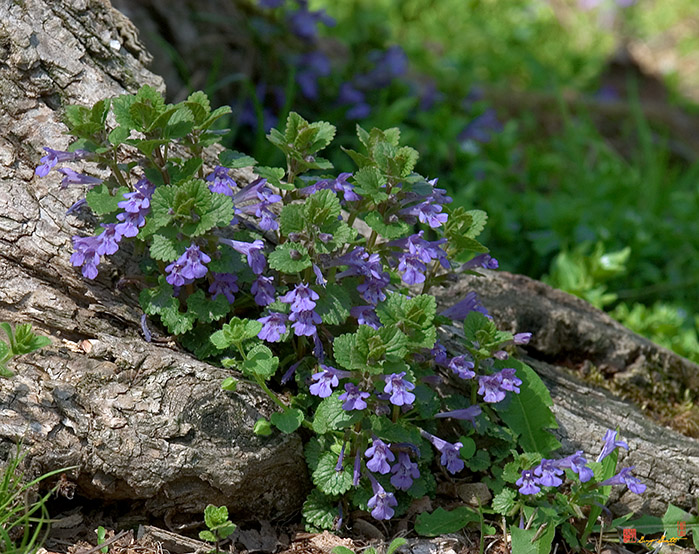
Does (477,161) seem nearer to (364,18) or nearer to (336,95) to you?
(336,95)

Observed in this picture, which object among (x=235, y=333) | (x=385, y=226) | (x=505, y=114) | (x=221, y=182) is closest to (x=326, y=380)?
(x=235, y=333)

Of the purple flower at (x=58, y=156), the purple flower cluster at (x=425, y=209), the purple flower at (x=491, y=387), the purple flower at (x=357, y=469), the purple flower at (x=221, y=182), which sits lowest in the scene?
the purple flower at (x=357, y=469)

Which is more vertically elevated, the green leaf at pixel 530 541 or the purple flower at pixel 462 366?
the purple flower at pixel 462 366

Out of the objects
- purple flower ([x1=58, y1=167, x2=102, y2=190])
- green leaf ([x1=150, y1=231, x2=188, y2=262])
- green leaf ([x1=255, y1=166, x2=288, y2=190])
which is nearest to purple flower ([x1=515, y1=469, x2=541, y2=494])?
green leaf ([x1=255, y1=166, x2=288, y2=190])

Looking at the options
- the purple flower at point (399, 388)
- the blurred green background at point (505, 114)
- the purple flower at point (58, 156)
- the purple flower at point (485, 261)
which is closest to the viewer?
the purple flower at point (399, 388)

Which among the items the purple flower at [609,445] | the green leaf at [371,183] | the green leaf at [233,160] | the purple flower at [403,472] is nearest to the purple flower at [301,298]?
the green leaf at [371,183]

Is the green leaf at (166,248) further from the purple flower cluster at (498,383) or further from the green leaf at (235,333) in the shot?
the purple flower cluster at (498,383)

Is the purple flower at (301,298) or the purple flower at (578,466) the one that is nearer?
the purple flower at (301,298)

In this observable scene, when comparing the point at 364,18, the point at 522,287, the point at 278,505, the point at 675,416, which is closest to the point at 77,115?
the point at 278,505
